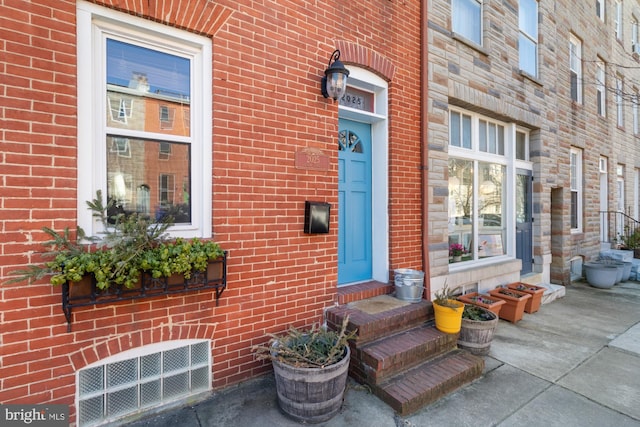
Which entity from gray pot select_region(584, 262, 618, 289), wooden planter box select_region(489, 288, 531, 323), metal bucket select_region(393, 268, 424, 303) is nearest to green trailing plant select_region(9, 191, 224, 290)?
metal bucket select_region(393, 268, 424, 303)

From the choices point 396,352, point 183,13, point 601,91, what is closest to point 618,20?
point 601,91

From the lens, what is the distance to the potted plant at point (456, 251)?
5.12 metres

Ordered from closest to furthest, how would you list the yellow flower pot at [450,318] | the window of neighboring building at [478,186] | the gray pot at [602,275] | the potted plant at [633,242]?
the yellow flower pot at [450,318]
the window of neighboring building at [478,186]
the gray pot at [602,275]
the potted plant at [633,242]

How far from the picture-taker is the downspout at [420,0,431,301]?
4.34 metres

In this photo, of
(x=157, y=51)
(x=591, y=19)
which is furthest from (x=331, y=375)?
(x=591, y=19)

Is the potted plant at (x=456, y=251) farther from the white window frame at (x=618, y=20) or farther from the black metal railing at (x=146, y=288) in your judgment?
the white window frame at (x=618, y=20)

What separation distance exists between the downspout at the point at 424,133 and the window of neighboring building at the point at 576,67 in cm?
587

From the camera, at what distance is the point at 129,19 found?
8.05 feet

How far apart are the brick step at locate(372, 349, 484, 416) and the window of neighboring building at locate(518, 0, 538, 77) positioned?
590cm

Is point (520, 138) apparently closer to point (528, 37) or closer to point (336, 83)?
point (528, 37)

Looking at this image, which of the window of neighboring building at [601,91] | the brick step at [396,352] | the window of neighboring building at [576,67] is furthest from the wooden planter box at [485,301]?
the window of neighboring building at [601,91]

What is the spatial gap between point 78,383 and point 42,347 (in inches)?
15.3

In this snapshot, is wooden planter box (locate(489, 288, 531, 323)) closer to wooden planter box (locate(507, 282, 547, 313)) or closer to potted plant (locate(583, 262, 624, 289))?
wooden planter box (locate(507, 282, 547, 313))

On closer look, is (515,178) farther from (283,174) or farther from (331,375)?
(331,375)
